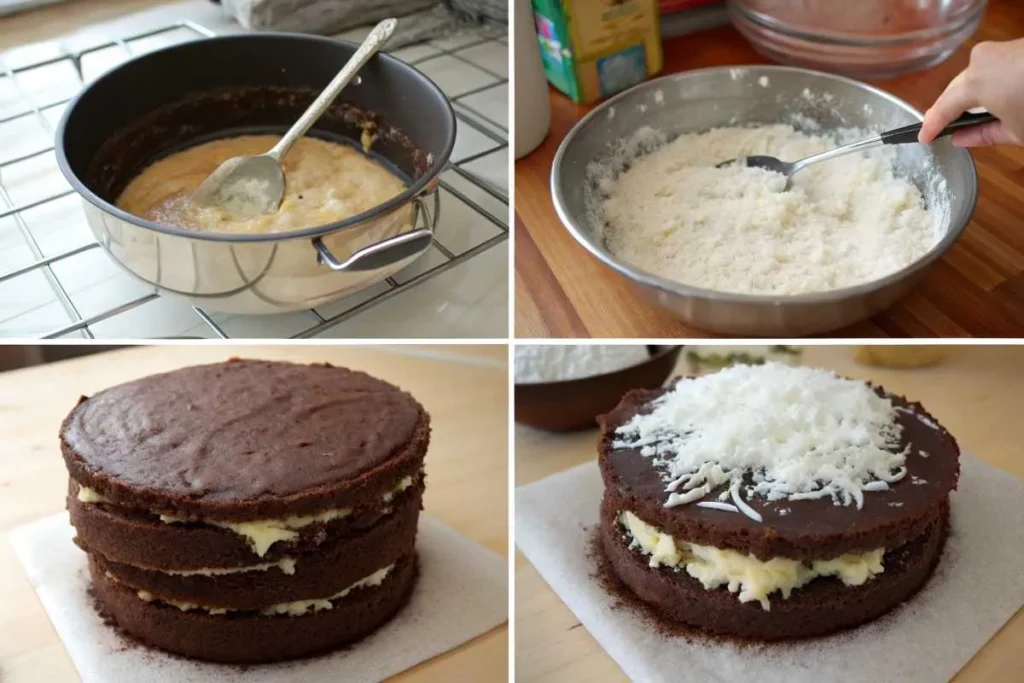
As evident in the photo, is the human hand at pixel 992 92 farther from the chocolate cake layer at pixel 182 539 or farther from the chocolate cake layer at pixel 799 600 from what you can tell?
the chocolate cake layer at pixel 182 539

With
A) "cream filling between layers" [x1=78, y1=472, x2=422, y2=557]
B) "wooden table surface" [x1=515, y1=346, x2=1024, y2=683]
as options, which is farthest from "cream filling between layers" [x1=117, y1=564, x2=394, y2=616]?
"wooden table surface" [x1=515, y1=346, x2=1024, y2=683]

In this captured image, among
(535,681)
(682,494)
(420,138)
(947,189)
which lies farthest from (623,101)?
(535,681)

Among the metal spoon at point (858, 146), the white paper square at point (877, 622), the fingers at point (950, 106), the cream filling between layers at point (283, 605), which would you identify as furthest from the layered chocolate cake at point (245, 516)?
the fingers at point (950, 106)

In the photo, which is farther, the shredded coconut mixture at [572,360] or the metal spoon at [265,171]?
the shredded coconut mixture at [572,360]

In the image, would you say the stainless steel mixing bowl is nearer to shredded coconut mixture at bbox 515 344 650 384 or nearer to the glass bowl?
the glass bowl

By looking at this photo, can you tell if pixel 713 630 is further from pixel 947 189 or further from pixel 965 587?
pixel 947 189
